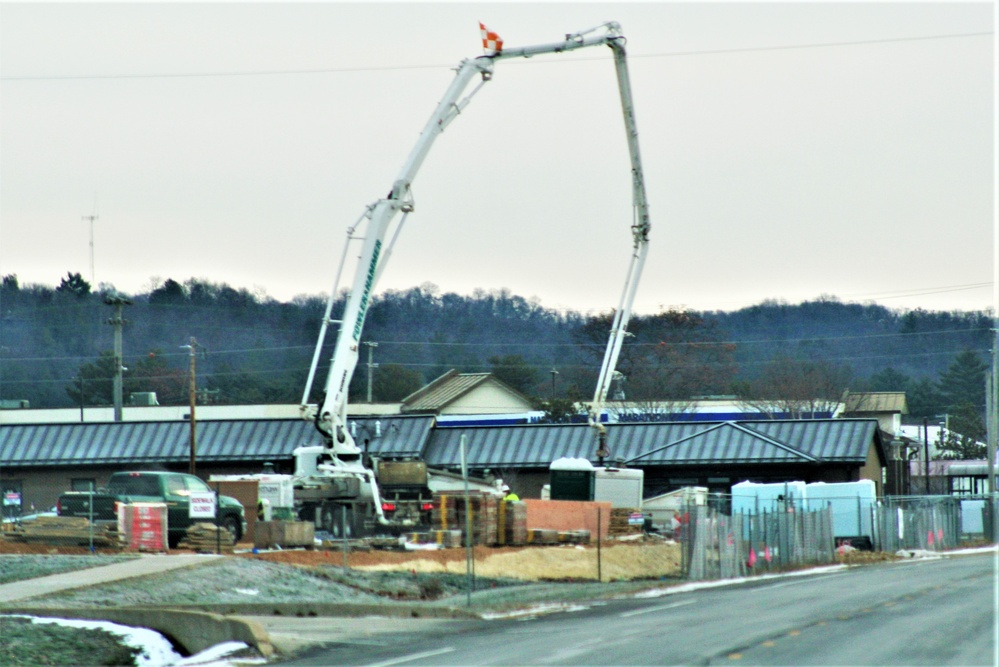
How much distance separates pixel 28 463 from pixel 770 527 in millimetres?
34955

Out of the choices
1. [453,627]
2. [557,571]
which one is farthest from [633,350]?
[453,627]

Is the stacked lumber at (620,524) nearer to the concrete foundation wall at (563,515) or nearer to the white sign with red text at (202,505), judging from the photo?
the concrete foundation wall at (563,515)

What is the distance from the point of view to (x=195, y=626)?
51.1 ft

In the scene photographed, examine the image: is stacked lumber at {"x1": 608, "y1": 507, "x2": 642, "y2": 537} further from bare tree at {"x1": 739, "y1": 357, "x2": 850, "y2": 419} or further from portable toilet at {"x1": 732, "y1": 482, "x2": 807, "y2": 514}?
bare tree at {"x1": 739, "y1": 357, "x2": 850, "y2": 419}

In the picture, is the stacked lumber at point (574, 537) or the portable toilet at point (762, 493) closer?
the stacked lumber at point (574, 537)

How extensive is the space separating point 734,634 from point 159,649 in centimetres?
679

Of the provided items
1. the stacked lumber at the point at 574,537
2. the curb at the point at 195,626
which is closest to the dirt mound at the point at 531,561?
the stacked lumber at the point at 574,537

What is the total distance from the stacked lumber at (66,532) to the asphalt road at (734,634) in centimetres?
1135

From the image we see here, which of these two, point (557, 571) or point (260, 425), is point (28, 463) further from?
point (557, 571)

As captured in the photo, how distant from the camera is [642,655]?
13945mm

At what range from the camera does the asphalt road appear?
13.7m

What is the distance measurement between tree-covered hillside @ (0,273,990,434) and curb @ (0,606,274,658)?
274ft

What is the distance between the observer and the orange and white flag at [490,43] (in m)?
36.0

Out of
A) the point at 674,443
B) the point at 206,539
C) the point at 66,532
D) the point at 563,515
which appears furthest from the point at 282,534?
the point at 674,443
